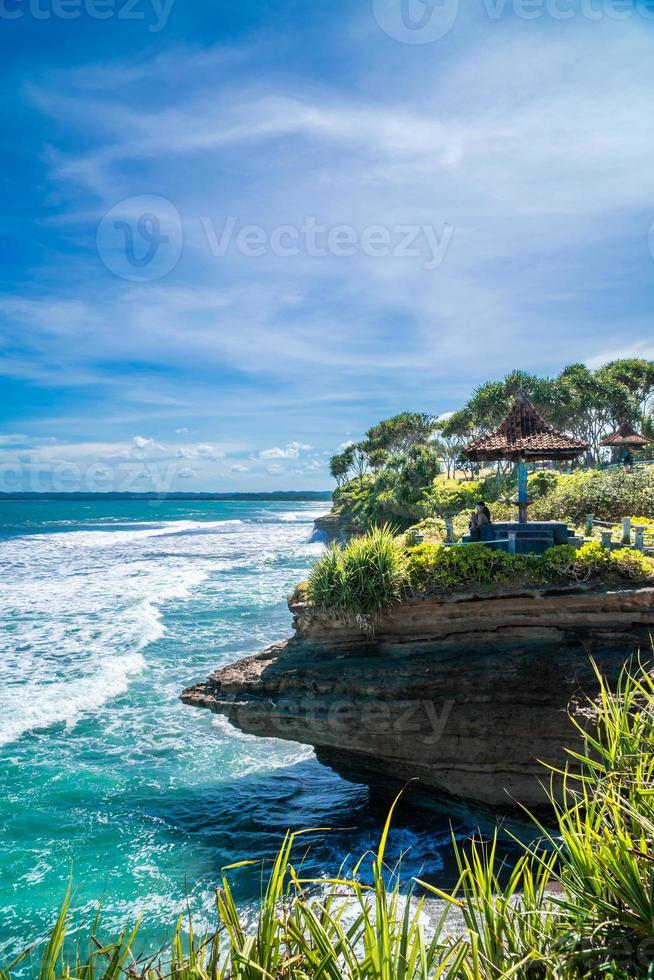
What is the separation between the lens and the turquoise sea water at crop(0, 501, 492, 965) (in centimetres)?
965

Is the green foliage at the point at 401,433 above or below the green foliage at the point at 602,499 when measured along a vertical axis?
above

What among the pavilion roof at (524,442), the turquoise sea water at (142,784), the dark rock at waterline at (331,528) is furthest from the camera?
the dark rock at waterline at (331,528)

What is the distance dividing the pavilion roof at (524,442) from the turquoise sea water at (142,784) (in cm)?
770

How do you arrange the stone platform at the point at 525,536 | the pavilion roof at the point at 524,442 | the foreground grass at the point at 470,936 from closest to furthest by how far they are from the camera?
the foreground grass at the point at 470,936
the stone platform at the point at 525,536
the pavilion roof at the point at 524,442

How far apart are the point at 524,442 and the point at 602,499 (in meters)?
8.57

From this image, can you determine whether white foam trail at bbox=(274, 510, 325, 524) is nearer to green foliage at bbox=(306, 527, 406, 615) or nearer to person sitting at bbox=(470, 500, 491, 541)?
person sitting at bbox=(470, 500, 491, 541)

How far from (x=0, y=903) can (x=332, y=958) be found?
908cm

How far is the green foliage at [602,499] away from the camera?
19.5m

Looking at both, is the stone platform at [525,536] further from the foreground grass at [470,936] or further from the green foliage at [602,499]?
the foreground grass at [470,936]

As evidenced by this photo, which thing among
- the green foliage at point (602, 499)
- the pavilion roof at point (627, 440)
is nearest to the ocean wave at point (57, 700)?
the green foliage at point (602, 499)

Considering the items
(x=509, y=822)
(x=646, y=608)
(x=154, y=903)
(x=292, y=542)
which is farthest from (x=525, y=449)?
(x=292, y=542)

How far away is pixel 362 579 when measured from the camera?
37.2ft

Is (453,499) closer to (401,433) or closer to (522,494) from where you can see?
(522,494)
